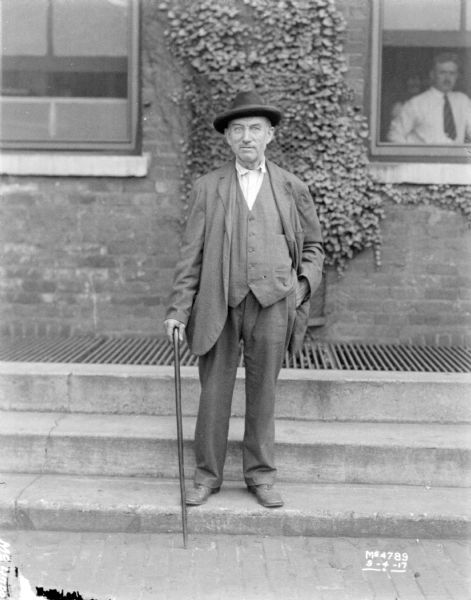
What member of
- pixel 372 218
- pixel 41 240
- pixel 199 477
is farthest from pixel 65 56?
pixel 199 477

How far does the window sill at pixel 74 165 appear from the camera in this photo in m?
6.60

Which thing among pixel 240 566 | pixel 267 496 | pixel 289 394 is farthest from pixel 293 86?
pixel 240 566

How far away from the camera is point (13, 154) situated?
6.70 metres

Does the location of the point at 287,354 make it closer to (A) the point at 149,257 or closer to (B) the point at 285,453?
(B) the point at 285,453

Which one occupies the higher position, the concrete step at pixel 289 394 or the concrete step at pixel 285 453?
the concrete step at pixel 289 394

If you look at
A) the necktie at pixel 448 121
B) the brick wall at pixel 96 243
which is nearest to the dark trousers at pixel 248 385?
the brick wall at pixel 96 243

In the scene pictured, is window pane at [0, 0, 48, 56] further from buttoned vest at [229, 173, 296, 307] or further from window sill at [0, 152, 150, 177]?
buttoned vest at [229, 173, 296, 307]

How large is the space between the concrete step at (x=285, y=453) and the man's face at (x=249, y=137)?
5.13ft

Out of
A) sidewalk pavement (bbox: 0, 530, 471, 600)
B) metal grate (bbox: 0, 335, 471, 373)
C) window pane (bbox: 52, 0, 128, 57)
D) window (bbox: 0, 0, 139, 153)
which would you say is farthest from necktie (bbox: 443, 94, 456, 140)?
sidewalk pavement (bbox: 0, 530, 471, 600)

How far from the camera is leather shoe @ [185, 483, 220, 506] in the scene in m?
4.52

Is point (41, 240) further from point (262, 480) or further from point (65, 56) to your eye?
→ point (262, 480)

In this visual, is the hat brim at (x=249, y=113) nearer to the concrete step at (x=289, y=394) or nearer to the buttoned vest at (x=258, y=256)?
the buttoned vest at (x=258, y=256)

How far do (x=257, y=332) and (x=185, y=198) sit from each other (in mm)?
2401

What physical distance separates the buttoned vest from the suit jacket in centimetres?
4
